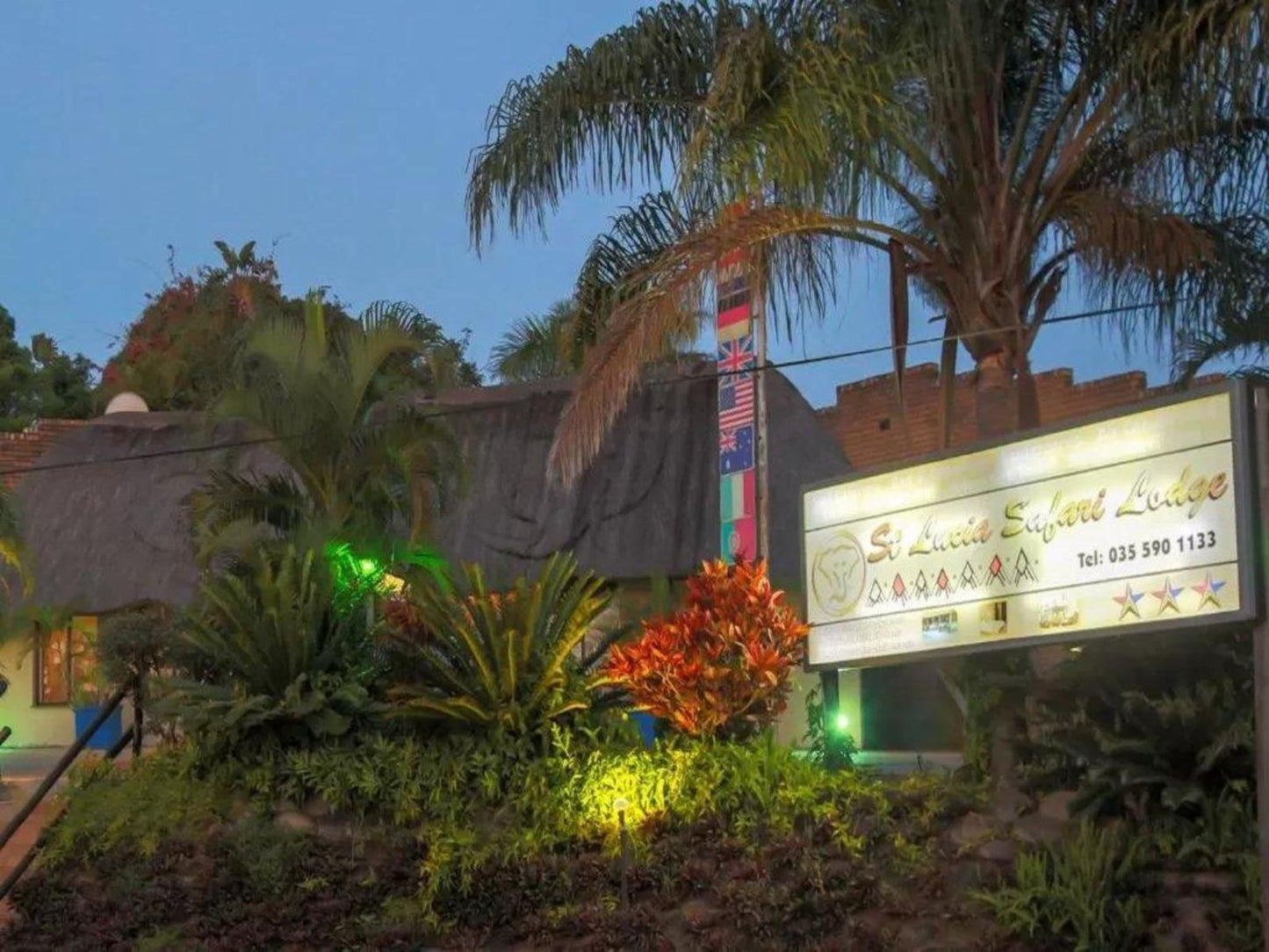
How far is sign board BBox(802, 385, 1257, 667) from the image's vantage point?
8.64 meters

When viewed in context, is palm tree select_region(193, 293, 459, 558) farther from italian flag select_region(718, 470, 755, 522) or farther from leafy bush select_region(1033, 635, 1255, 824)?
leafy bush select_region(1033, 635, 1255, 824)

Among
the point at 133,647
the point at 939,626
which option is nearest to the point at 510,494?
the point at 133,647

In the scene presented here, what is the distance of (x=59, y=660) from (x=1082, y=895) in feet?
82.6

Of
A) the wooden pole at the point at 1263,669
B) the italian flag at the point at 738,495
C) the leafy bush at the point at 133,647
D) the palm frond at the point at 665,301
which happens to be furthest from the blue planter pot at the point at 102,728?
the wooden pole at the point at 1263,669

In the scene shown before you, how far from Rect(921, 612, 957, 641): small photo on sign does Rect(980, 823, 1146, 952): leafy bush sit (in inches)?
57.4

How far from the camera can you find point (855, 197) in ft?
40.6

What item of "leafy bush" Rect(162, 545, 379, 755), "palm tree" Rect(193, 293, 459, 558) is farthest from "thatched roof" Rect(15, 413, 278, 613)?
"leafy bush" Rect(162, 545, 379, 755)

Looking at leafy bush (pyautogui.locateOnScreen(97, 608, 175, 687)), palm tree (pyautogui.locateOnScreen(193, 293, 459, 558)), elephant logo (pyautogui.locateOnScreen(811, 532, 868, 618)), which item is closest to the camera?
elephant logo (pyautogui.locateOnScreen(811, 532, 868, 618))

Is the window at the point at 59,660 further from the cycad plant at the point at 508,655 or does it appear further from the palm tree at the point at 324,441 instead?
the cycad plant at the point at 508,655

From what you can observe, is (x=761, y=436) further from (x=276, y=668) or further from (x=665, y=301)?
(x=276, y=668)

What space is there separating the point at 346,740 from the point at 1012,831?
236 inches

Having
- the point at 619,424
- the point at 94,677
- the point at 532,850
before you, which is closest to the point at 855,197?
the point at 532,850

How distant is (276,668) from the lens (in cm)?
1385

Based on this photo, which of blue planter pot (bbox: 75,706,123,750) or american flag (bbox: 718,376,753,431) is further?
blue planter pot (bbox: 75,706,123,750)
